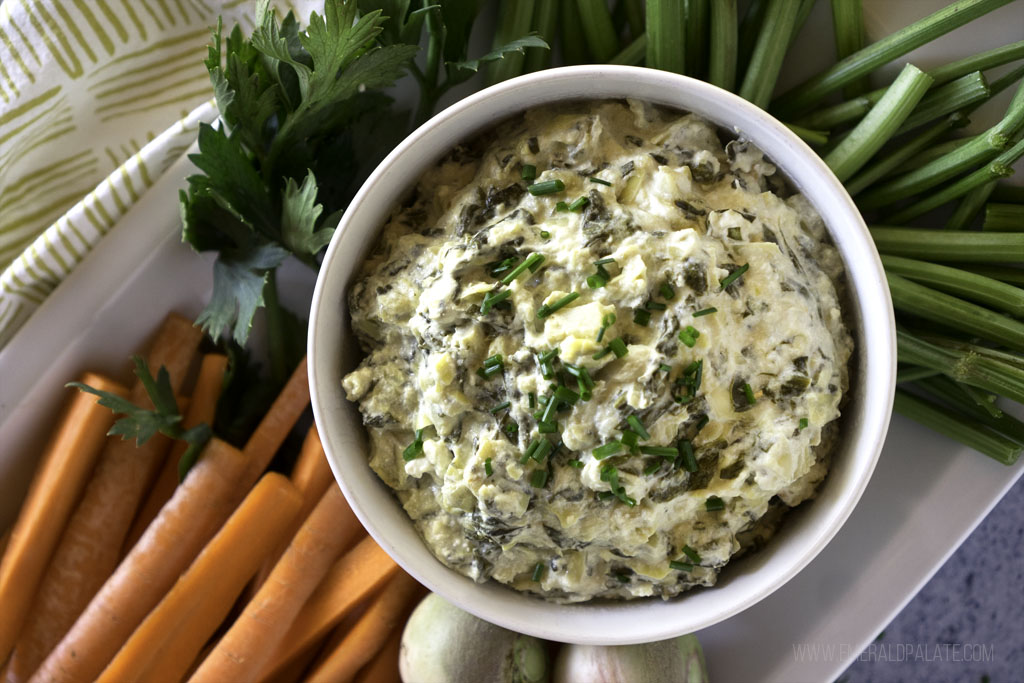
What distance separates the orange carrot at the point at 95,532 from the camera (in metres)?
1.69

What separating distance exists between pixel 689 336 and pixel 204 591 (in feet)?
3.49

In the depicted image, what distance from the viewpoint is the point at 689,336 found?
42.7 inches

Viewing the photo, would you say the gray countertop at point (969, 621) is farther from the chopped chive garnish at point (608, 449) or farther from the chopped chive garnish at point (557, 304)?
the chopped chive garnish at point (557, 304)

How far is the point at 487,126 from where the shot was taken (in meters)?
1.36

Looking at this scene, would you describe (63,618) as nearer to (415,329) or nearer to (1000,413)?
(415,329)

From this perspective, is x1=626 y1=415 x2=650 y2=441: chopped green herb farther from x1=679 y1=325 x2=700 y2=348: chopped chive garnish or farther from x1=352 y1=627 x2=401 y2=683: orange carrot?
x1=352 y1=627 x2=401 y2=683: orange carrot

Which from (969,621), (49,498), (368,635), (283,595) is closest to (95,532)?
(49,498)

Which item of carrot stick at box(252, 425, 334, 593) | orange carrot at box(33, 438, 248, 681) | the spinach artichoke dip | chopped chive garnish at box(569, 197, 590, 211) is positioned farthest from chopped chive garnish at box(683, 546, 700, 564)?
orange carrot at box(33, 438, 248, 681)

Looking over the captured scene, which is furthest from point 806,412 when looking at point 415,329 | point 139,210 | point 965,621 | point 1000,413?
point 139,210

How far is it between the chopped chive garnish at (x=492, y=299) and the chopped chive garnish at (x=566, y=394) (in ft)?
0.46

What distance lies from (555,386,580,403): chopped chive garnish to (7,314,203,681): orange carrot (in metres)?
0.89

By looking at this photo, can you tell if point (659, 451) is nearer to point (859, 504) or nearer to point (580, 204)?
point (580, 204)

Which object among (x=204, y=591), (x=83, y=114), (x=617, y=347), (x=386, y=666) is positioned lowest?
(x=386, y=666)

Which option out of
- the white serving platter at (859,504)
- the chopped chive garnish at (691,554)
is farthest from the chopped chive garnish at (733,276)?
the white serving platter at (859,504)
